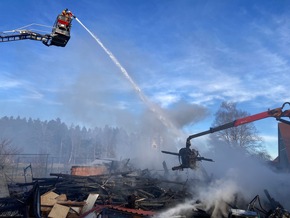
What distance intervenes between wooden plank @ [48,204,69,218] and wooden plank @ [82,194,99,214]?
2.61 feet

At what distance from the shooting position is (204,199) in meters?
13.0

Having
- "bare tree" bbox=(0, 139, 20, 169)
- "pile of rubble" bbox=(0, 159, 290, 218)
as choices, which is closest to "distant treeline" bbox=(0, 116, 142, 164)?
"bare tree" bbox=(0, 139, 20, 169)

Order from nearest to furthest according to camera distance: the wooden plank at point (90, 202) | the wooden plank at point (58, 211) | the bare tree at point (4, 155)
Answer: the wooden plank at point (58, 211), the wooden plank at point (90, 202), the bare tree at point (4, 155)

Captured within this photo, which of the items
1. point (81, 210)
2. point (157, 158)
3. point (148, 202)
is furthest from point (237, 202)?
point (157, 158)

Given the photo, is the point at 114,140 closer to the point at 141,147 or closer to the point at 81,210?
the point at 141,147

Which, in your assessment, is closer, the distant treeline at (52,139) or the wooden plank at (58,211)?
the wooden plank at (58,211)

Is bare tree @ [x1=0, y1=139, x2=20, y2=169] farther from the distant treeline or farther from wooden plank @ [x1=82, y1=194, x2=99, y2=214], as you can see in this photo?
the distant treeline

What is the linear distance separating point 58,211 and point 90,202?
1.46 m

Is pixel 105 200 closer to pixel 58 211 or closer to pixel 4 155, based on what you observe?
pixel 58 211

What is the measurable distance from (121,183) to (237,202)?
647cm

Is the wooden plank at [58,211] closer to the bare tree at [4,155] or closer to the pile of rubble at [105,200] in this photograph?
the pile of rubble at [105,200]

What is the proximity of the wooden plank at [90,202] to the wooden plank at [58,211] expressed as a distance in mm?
797

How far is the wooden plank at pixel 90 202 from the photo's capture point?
39.1ft

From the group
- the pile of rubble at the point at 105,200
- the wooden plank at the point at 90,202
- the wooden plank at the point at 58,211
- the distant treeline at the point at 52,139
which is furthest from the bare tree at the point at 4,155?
the distant treeline at the point at 52,139
